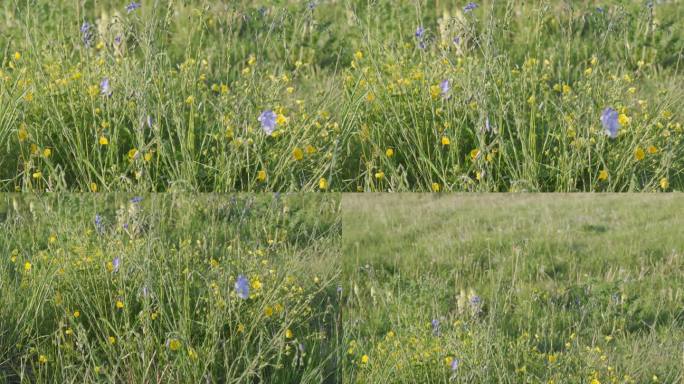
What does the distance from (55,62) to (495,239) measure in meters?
2.04

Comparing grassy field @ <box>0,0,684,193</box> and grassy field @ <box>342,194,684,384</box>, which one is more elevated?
grassy field @ <box>0,0,684,193</box>

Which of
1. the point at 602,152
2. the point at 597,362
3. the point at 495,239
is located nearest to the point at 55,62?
the point at 495,239

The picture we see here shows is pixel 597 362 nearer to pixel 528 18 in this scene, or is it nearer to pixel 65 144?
pixel 528 18

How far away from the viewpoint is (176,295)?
306 cm

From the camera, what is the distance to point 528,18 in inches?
166

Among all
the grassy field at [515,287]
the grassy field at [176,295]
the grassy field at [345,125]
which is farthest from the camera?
the grassy field at [345,125]

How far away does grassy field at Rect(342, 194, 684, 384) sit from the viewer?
10.4 ft

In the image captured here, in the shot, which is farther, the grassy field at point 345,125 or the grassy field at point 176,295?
the grassy field at point 345,125

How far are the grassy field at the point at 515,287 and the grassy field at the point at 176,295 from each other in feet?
0.55

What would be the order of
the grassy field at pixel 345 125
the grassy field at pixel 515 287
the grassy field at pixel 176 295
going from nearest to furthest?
the grassy field at pixel 176 295, the grassy field at pixel 515 287, the grassy field at pixel 345 125

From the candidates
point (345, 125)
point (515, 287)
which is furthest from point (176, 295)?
point (515, 287)

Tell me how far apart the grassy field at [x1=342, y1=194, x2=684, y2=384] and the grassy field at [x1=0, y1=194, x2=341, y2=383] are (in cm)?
17

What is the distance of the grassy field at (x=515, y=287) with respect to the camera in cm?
316

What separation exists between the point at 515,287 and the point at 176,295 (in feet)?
4.40
